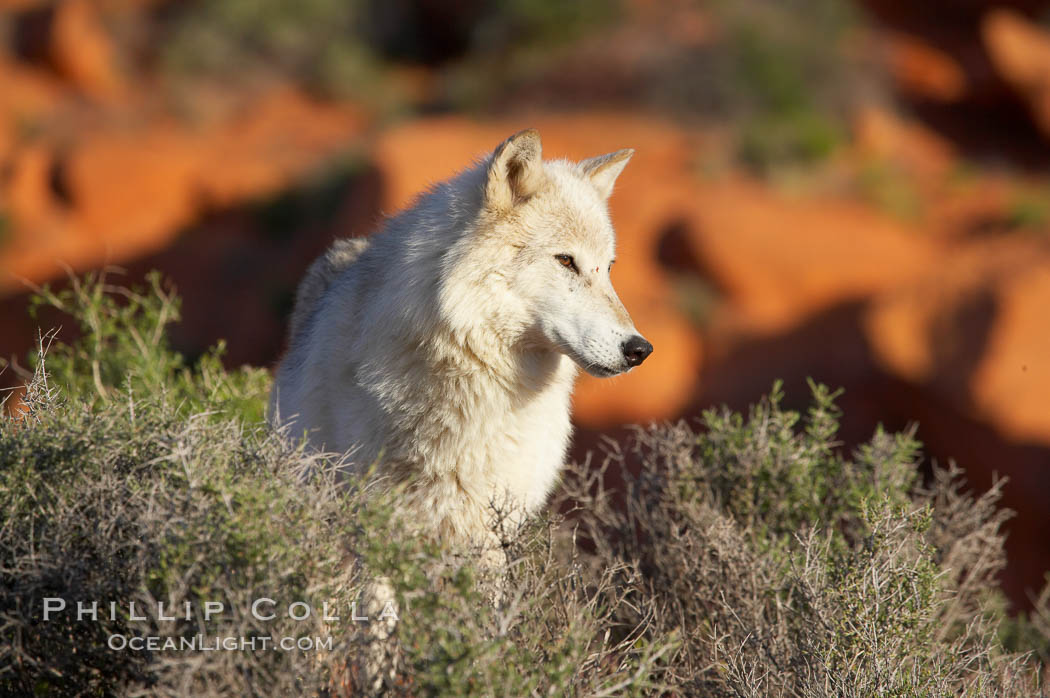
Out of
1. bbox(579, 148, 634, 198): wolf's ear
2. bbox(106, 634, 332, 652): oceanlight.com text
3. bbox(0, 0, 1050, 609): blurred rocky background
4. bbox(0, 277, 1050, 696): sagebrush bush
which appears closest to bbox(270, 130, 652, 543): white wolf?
bbox(0, 277, 1050, 696): sagebrush bush

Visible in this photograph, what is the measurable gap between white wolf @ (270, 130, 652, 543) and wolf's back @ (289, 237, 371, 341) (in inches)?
41.2

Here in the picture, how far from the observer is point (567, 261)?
4133mm

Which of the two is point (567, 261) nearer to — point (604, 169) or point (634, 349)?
point (634, 349)

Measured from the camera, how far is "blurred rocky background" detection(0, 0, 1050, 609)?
11.8 metres

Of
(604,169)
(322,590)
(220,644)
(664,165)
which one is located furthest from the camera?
(664,165)

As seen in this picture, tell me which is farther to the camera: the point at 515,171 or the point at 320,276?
the point at 320,276

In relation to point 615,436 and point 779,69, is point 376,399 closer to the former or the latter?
point 615,436

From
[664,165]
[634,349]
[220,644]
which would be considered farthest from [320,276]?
[664,165]

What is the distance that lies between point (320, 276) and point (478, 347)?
1856 mm

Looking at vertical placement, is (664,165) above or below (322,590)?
below

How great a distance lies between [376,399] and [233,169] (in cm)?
1540

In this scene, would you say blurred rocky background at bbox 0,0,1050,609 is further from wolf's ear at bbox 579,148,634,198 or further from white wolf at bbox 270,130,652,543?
white wolf at bbox 270,130,652,543

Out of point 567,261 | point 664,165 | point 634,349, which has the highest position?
point 567,261

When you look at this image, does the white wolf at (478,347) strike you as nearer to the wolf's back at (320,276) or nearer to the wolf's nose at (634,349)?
the wolf's nose at (634,349)
